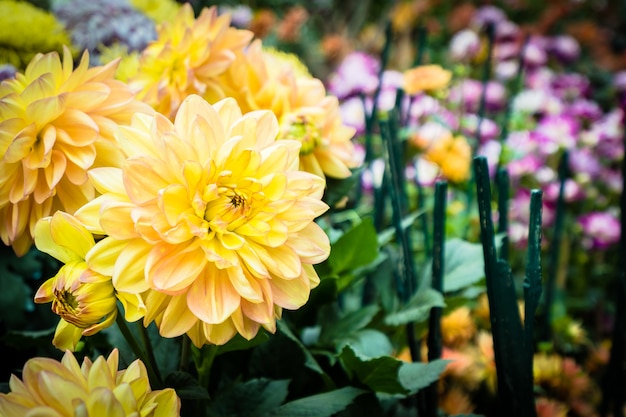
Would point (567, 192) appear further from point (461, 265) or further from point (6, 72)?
point (6, 72)

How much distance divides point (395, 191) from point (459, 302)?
0.16 metres

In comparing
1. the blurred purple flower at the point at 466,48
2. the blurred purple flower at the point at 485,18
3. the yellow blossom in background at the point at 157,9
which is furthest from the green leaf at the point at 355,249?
the blurred purple flower at the point at 485,18

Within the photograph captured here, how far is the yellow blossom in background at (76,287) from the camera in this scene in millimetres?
284

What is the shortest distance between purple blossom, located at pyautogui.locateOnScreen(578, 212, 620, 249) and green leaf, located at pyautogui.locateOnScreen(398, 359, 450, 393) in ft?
2.44

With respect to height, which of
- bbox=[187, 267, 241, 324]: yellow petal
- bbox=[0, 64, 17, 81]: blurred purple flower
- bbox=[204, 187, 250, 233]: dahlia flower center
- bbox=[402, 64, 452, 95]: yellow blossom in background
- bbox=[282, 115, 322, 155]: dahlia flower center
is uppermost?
bbox=[282, 115, 322, 155]: dahlia flower center

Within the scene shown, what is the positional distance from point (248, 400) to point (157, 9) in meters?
0.61

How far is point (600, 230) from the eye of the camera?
1021 millimetres

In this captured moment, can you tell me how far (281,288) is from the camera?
0.31m

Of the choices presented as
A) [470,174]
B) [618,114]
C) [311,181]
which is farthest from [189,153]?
[618,114]

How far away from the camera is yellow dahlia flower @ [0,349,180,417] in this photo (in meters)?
0.26

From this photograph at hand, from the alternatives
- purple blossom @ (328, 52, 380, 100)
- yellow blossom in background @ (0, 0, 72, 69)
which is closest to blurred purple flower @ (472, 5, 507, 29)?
purple blossom @ (328, 52, 380, 100)

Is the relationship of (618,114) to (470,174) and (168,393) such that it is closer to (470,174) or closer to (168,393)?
(470,174)

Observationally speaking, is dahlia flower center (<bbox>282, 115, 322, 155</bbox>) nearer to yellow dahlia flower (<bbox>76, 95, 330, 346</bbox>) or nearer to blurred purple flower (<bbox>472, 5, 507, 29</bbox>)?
yellow dahlia flower (<bbox>76, 95, 330, 346</bbox>)

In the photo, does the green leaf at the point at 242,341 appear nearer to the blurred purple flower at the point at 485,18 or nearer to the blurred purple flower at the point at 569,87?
the blurred purple flower at the point at 569,87
